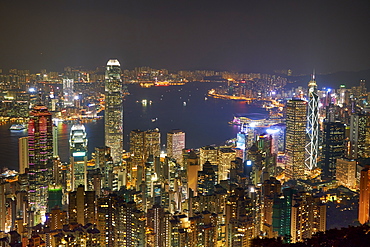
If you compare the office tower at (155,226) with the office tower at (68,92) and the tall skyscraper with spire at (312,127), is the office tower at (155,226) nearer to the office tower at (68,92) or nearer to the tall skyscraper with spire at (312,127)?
the tall skyscraper with spire at (312,127)

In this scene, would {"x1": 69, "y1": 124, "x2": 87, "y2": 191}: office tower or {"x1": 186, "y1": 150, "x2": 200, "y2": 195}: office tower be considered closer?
{"x1": 186, "y1": 150, "x2": 200, "y2": 195}: office tower

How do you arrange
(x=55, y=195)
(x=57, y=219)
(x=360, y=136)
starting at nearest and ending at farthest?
(x=57, y=219) < (x=55, y=195) < (x=360, y=136)

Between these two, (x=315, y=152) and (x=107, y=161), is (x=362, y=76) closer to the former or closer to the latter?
(x=315, y=152)

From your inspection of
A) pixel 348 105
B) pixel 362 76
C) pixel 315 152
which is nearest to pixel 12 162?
pixel 315 152

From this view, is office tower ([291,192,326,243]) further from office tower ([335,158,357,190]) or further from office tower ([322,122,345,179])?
office tower ([322,122,345,179])

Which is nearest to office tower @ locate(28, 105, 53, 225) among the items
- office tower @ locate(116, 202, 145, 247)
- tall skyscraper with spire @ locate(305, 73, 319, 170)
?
office tower @ locate(116, 202, 145, 247)

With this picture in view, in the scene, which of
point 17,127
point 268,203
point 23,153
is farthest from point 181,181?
point 17,127

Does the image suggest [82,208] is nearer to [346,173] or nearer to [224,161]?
[224,161]
